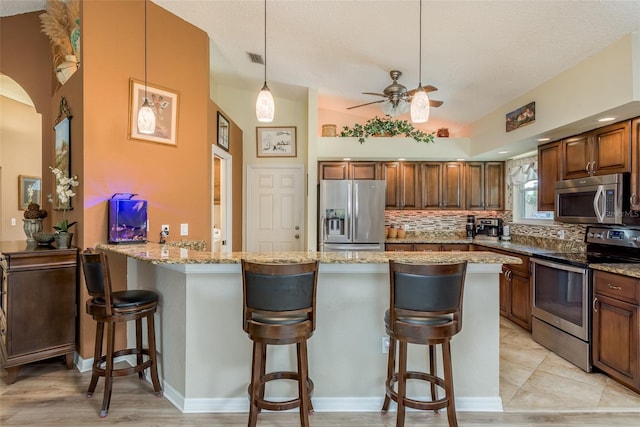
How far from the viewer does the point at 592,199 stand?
313cm

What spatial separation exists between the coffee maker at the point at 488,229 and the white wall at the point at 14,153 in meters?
6.87

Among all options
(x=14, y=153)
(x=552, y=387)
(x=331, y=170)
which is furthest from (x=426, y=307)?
(x=14, y=153)

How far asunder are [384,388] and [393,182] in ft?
11.3

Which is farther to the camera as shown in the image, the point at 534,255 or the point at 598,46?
the point at 534,255

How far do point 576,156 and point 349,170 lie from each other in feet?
8.98

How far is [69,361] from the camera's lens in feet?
9.31

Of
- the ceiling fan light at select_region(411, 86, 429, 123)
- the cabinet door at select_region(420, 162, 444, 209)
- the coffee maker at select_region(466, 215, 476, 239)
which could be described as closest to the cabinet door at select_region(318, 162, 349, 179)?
the cabinet door at select_region(420, 162, 444, 209)

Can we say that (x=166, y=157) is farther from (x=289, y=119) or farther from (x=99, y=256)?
(x=289, y=119)

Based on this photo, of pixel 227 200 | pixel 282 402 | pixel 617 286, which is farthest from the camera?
pixel 227 200

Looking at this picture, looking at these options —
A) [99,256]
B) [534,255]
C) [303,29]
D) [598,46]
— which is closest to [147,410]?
[99,256]

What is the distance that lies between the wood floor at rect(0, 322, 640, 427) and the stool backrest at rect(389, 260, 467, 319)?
2.90 feet

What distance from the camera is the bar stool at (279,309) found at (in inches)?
69.2

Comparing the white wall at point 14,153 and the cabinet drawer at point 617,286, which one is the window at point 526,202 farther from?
the white wall at point 14,153

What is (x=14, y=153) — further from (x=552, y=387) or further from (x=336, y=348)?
(x=552, y=387)
